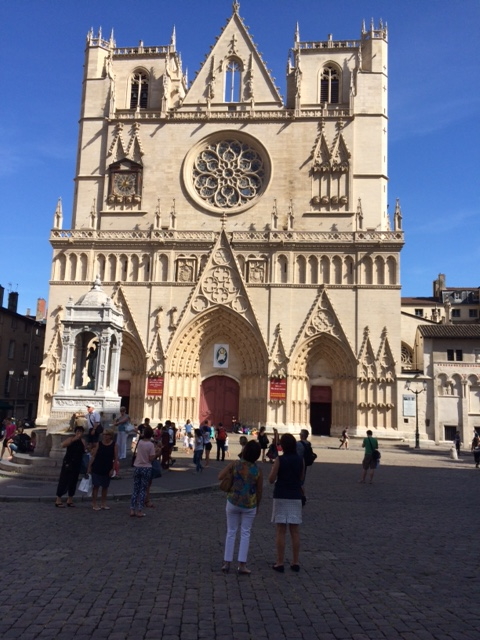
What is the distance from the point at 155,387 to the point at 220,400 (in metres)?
4.82

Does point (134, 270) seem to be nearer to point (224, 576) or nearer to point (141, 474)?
point (141, 474)

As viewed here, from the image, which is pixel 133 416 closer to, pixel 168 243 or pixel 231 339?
pixel 231 339

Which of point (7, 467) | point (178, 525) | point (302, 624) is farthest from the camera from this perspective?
point (7, 467)

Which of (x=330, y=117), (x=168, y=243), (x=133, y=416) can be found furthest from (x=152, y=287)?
(x=330, y=117)

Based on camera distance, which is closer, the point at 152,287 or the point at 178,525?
the point at 178,525

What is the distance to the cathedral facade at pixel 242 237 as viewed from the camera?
123ft

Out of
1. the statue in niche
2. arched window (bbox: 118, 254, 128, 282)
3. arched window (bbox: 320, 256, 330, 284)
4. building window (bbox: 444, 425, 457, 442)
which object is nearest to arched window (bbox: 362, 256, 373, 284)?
arched window (bbox: 320, 256, 330, 284)

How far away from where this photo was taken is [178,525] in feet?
35.1

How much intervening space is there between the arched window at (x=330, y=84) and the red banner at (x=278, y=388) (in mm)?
22159

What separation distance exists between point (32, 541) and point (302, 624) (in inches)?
202

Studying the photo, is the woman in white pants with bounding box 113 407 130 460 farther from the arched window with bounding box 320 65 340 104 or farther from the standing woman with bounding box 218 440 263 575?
the arched window with bounding box 320 65 340 104

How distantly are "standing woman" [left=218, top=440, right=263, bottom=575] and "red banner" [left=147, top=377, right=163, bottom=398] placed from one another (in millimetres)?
30629

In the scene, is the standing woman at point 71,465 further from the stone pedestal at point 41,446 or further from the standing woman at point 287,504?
the stone pedestal at point 41,446

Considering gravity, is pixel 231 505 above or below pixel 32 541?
above
